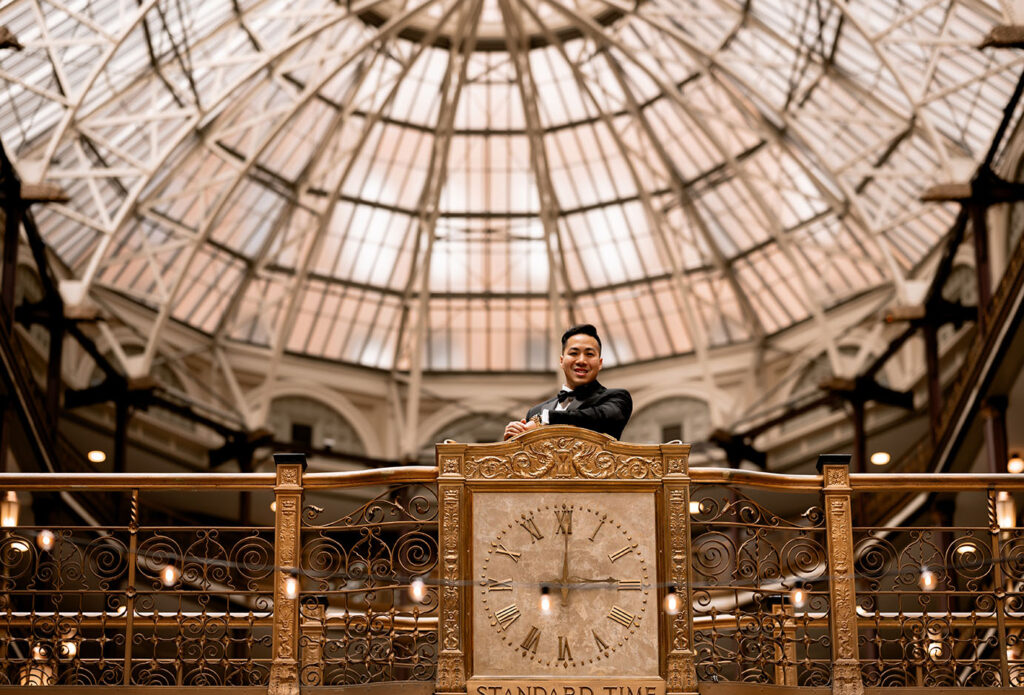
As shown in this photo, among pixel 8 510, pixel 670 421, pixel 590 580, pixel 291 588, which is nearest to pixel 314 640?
pixel 291 588

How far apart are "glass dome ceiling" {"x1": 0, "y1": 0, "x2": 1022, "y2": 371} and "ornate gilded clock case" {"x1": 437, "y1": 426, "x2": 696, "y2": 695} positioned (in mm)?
15358

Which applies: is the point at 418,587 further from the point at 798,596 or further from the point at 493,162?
the point at 493,162

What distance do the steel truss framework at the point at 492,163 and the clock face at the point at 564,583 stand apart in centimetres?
1557

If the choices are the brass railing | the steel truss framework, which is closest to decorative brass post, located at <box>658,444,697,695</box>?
the brass railing

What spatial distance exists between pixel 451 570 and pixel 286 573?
137 centimetres

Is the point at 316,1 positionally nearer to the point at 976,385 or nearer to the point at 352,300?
the point at 352,300

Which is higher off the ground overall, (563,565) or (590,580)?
(563,565)

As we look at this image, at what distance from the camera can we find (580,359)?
11.9 metres

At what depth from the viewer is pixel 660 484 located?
11.9 meters

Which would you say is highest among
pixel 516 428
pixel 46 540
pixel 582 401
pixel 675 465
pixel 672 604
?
pixel 582 401

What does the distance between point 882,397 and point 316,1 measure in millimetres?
14872

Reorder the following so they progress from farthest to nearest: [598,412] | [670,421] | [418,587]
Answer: [670,421], [598,412], [418,587]

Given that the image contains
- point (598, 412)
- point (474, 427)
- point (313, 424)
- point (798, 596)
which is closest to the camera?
point (798, 596)

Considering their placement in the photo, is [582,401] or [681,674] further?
[582,401]
